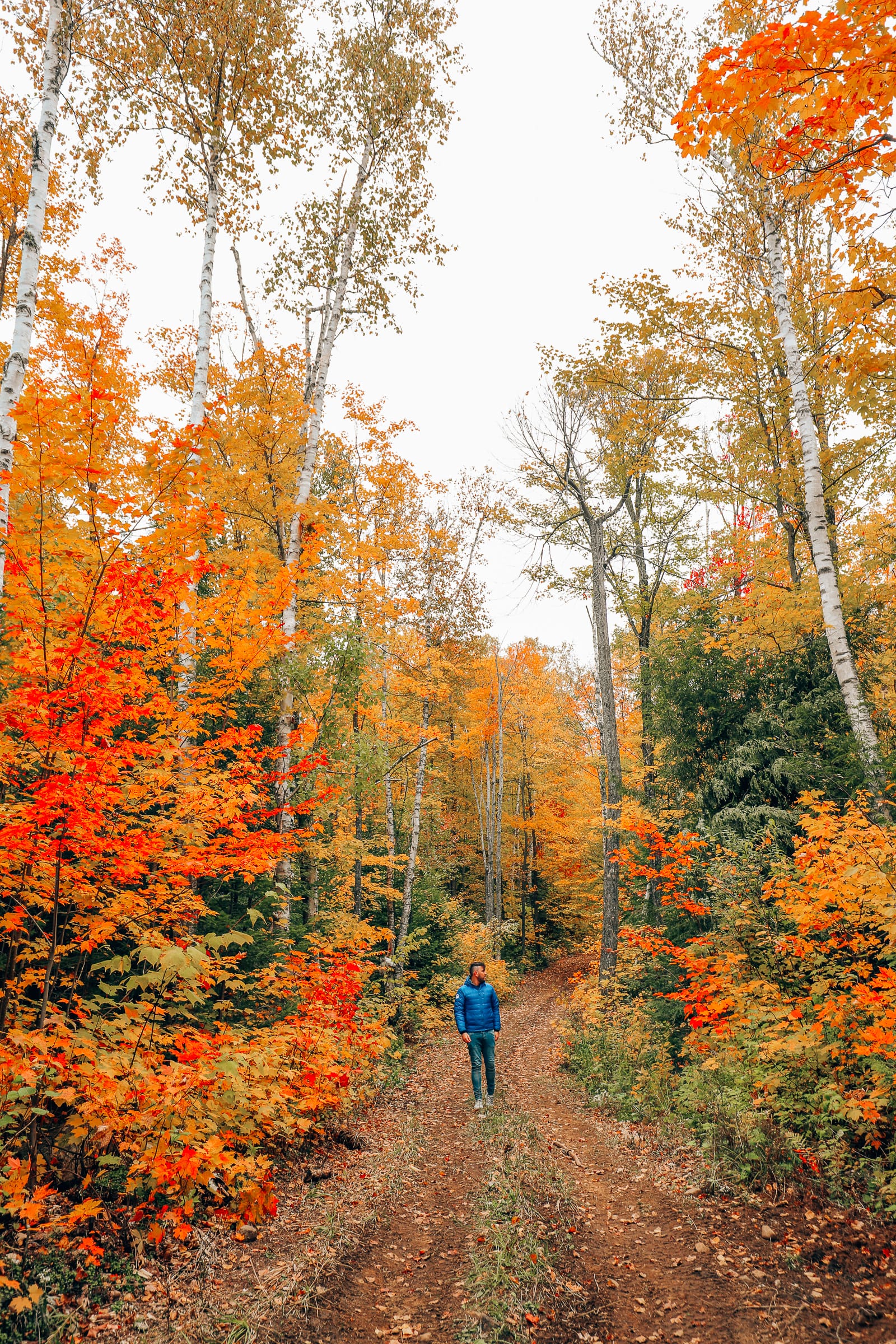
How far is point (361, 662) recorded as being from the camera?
8.33 meters

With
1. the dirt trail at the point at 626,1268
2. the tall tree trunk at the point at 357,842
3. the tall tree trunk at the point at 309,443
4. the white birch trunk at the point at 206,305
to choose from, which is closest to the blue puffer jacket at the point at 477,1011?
the dirt trail at the point at 626,1268

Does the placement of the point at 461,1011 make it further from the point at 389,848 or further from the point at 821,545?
the point at 821,545

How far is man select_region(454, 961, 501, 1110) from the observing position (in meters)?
7.01

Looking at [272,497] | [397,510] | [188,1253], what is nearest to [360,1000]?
[188,1253]

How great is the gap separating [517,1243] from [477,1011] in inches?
127

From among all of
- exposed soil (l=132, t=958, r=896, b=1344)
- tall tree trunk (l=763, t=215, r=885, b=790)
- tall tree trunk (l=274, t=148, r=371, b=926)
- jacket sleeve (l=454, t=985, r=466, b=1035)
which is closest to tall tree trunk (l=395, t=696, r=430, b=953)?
tall tree trunk (l=274, t=148, r=371, b=926)

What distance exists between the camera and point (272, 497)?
9.56 meters

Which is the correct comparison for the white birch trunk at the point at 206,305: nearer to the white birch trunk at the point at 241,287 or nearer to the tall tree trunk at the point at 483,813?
the white birch trunk at the point at 241,287

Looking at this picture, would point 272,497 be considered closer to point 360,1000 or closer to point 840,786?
point 360,1000

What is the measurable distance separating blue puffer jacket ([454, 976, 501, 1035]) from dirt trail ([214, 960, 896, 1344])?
112 centimetres

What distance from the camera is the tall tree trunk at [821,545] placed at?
21.0 feet

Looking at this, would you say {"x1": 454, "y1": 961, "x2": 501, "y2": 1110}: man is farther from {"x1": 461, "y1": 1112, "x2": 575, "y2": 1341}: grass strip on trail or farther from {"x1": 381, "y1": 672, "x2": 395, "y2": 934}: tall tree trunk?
{"x1": 381, "y1": 672, "x2": 395, "y2": 934}: tall tree trunk

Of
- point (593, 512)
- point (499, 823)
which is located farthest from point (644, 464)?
point (499, 823)

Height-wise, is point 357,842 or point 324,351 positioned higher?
point 324,351
